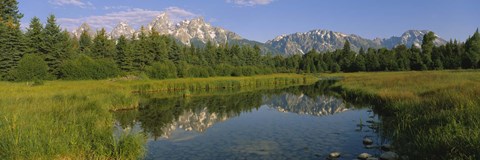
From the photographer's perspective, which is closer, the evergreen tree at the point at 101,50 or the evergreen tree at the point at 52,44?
the evergreen tree at the point at 52,44

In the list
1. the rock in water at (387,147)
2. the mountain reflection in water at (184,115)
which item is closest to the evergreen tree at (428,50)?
the mountain reflection in water at (184,115)

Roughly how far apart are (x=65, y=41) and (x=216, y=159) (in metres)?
72.6

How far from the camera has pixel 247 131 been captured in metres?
23.5

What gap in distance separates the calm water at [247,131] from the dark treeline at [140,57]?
129 ft

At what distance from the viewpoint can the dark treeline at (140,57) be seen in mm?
65312

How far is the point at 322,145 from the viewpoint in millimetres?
17984

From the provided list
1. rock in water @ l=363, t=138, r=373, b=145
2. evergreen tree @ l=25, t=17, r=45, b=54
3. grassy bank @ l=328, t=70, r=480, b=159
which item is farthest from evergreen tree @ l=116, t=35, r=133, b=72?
rock in water @ l=363, t=138, r=373, b=145

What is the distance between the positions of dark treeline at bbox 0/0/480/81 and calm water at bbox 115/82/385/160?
39430mm

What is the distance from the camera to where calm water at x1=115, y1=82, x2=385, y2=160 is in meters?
16.9

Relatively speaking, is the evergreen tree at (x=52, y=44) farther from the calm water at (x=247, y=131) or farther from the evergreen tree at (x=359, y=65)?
the evergreen tree at (x=359, y=65)

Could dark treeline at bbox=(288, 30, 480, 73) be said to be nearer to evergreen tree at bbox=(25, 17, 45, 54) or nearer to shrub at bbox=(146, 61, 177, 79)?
shrub at bbox=(146, 61, 177, 79)

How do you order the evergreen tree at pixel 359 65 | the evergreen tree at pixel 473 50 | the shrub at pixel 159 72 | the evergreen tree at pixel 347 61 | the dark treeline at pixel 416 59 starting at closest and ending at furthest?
1. the shrub at pixel 159 72
2. the evergreen tree at pixel 473 50
3. the dark treeline at pixel 416 59
4. the evergreen tree at pixel 359 65
5. the evergreen tree at pixel 347 61

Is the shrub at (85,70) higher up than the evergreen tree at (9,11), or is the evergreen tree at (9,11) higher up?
the evergreen tree at (9,11)

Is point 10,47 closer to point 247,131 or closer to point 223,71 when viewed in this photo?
point 223,71
